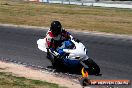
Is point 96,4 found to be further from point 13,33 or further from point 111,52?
point 111,52

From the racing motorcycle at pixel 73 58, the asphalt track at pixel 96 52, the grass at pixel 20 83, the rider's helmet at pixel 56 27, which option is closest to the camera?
the grass at pixel 20 83

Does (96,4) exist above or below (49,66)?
below

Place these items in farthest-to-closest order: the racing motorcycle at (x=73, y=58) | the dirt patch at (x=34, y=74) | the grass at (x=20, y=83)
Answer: the racing motorcycle at (x=73, y=58)
the dirt patch at (x=34, y=74)
the grass at (x=20, y=83)

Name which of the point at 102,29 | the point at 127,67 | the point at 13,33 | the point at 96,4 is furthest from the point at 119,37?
the point at 96,4

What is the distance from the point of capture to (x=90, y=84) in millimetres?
11578

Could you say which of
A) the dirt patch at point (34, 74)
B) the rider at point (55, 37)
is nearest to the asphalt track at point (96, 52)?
the dirt patch at point (34, 74)

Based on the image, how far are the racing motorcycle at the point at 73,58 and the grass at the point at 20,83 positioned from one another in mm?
1616

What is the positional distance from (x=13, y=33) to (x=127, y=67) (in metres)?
11.9

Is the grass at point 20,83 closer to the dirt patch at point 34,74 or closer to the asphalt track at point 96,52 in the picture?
the dirt patch at point 34,74

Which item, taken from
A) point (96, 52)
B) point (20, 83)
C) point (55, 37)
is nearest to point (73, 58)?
point (55, 37)

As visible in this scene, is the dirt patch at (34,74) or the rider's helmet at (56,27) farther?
the rider's helmet at (56,27)

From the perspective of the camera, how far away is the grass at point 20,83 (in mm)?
11055

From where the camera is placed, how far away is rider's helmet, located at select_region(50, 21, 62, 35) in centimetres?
1348

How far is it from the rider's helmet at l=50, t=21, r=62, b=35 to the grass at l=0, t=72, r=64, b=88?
226 cm
